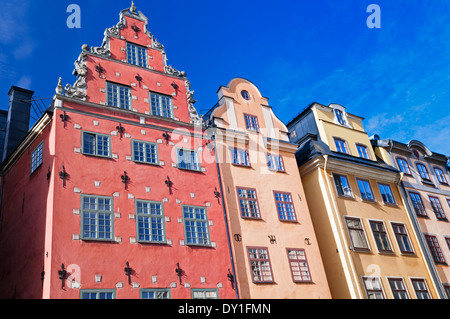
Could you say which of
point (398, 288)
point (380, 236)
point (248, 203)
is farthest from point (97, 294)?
point (380, 236)

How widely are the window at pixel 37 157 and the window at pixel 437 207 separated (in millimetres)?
27475

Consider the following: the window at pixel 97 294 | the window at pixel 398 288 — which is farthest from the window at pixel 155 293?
the window at pixel 398 288

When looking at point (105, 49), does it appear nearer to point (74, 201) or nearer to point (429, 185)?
point (74, 201)

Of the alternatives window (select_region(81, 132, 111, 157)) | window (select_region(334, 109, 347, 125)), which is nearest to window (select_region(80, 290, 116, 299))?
window (select_region(81, 132, 111, 157))

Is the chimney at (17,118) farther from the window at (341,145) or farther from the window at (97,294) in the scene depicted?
the window at (341,145)

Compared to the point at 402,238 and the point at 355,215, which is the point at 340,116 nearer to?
the point at 355,215

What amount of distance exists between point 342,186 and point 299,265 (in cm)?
708

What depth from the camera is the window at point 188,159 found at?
72.5 feet

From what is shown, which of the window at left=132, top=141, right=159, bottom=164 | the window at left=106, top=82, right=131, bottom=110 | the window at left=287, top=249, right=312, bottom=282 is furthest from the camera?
the window at left=287, top=249, right=312, bottom=282

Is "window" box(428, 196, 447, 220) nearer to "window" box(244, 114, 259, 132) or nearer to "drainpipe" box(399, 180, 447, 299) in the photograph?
"drainpipe" box(399, 180, 447, 299)

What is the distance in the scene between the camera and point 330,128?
3114 centimetres

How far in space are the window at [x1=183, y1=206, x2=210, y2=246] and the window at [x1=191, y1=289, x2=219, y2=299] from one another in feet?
6.88

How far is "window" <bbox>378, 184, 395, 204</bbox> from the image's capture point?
3009cm
